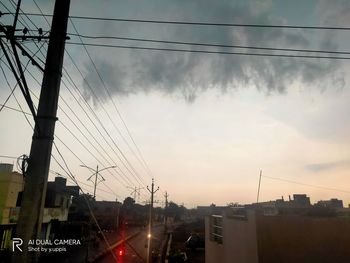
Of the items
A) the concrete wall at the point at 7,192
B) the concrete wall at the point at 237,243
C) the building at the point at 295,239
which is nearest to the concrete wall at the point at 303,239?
the building at the point at 295,239

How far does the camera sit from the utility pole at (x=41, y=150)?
800cm

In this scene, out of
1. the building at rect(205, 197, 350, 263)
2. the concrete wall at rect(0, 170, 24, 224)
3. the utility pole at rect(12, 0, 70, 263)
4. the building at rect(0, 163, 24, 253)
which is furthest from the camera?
the building at rect(0, 163, 24, 253)

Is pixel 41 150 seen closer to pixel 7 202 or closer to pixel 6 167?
pixel 7 202

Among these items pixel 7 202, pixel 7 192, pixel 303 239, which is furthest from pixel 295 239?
pixel 7 192

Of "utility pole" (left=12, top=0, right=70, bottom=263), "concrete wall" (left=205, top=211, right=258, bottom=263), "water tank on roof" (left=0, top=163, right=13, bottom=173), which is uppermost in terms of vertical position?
"water tank on roof" (left=0, top=163, right=13, bottom=173)

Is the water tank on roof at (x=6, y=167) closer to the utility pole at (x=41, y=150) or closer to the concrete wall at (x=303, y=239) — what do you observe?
the utility pole at (x=41, y=150)

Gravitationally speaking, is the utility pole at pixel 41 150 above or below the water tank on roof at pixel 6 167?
below

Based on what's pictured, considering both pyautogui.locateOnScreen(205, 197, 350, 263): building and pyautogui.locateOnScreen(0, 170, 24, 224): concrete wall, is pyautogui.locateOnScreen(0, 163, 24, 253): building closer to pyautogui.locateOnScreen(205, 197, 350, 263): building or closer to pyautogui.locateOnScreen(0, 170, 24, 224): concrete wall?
pyautogui.locateOnScreen(0, 170, 24, 224): concrete wall

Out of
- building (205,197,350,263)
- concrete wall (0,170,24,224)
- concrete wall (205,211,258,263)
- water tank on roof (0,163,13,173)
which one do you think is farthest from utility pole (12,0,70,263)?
water tank on roof (0,163,13,173)

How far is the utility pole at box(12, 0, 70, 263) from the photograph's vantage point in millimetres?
7996

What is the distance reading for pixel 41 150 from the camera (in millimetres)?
8562

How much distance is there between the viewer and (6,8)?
31.7 ft

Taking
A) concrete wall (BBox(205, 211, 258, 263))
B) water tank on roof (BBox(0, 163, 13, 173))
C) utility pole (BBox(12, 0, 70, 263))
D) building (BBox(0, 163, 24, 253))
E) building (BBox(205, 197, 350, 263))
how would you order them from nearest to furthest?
utility pole (BBox(12, 0, 70, 263)) → building (BBox(205, 197, 350, 263)) → concrete wall (BBox(205, 211, 258, 263)) → building (BBox(0, 163, 24, 253)) → water tank on roof (BBox(0, 163, 13, 173))

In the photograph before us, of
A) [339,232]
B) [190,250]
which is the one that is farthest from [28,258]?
[190,250]
